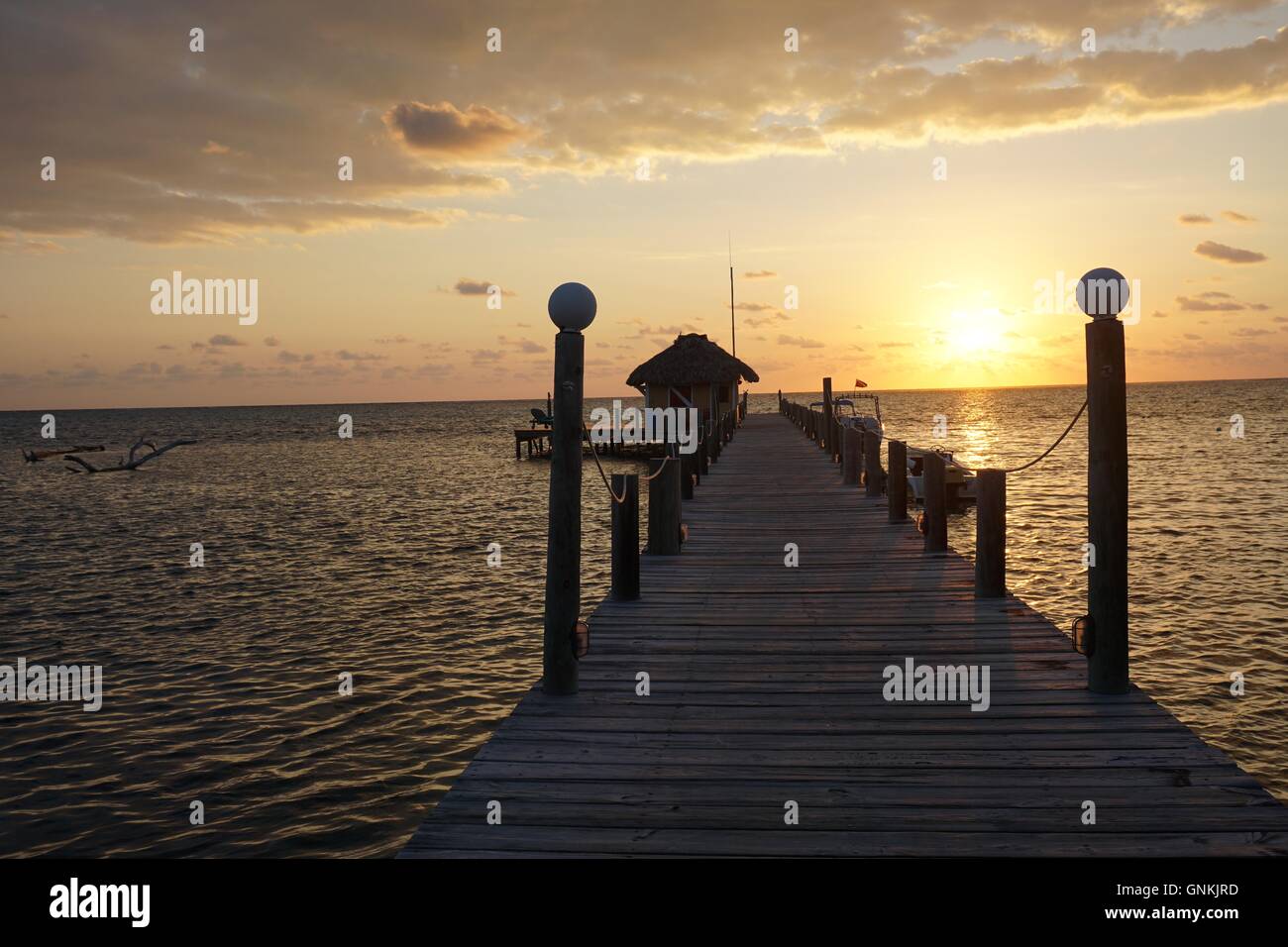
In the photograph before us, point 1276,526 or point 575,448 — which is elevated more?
point 575,448

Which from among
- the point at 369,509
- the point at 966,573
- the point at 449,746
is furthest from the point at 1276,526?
the point at 369,509

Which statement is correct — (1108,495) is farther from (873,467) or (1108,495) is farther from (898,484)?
(873,467)

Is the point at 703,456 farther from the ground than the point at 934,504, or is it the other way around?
the point at 703,456

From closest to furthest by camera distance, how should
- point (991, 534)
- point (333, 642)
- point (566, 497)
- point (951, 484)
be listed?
point (566, 497) → point (991, 534) → point (333, 642) → point (951, 484)

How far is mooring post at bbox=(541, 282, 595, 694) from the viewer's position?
542cm

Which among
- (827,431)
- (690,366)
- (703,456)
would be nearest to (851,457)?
(703,456)

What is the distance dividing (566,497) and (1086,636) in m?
3.26

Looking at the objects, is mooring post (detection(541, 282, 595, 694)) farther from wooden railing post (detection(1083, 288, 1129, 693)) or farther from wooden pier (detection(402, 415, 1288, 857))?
wooden railing post (detection(1083, 288, 1129, 693))

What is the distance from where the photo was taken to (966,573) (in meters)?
9.05

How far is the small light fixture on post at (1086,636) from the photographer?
534 centimetres

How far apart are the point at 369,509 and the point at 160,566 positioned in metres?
11.5

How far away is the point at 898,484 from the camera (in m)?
12.6
